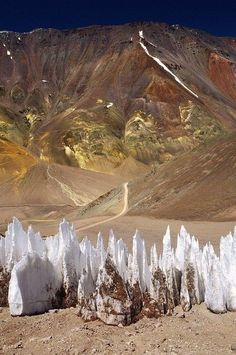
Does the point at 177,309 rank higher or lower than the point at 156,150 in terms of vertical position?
lower

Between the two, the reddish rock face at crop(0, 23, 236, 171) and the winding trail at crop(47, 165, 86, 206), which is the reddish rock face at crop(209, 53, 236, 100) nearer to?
the reddish rock face at crop(0, 23, 236, 171)

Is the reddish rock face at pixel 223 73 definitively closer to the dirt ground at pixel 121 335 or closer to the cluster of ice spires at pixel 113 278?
the cluster of ice spires at pixel 113 278

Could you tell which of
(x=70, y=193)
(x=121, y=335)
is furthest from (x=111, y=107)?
(x=121, y=335)

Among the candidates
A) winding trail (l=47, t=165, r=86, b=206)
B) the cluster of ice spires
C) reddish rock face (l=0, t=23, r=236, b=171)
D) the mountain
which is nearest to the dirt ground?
the cluster of ice spires

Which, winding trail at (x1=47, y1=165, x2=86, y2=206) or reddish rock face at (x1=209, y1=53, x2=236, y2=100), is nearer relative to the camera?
winding trail at (x1=47, y1=165, x2=86, y2=206)

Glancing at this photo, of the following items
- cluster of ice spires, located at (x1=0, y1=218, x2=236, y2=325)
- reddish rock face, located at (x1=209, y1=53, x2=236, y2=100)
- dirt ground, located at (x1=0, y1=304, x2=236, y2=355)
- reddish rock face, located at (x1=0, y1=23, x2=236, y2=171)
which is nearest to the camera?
dirt ground, located at (x1=0, y1=304, x2=236, y2=355)

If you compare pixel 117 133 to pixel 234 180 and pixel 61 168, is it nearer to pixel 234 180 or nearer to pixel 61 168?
pixel 61 168

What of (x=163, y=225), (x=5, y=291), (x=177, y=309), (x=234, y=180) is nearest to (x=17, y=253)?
(x=5, y=291)
